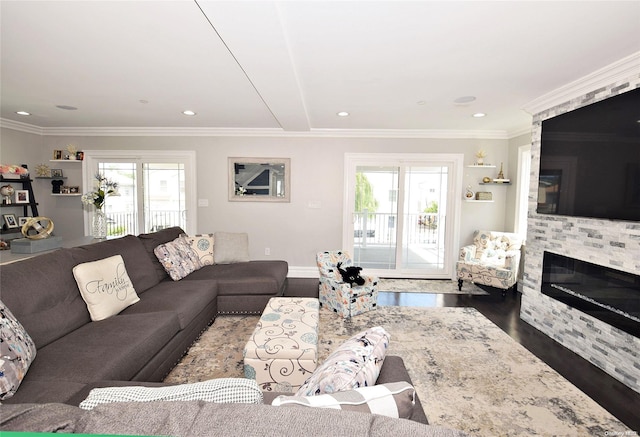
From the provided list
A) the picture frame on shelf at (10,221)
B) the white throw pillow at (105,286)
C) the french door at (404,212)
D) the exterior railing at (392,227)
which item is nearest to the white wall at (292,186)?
the french door at (404,212)

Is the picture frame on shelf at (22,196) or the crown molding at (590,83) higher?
the crown molding at (590,83)

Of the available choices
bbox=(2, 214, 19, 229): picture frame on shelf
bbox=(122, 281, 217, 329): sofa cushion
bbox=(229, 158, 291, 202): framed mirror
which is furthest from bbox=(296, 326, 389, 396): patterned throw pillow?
bbox=(2, 214, 19, 229): picture frame on shelf

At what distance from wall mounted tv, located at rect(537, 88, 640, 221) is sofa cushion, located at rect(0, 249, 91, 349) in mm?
4186

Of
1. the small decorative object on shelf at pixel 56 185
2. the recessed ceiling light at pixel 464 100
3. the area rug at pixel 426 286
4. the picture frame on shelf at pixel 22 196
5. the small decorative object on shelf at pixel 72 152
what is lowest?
the area rug at pixel 426 286

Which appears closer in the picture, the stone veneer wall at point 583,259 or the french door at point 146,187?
the stone veneer wall at point 583,259

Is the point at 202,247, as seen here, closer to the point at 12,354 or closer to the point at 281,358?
the point at 281,358

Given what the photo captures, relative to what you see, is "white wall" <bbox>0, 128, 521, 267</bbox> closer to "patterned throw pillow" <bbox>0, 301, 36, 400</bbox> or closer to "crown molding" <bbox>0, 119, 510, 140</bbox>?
"crown molding" <bbox>0, 119, 510, 140</bbox>

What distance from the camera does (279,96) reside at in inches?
125

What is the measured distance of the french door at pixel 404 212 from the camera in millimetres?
5113

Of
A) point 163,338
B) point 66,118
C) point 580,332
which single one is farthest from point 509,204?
point 66,118

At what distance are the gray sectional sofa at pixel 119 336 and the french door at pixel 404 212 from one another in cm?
231

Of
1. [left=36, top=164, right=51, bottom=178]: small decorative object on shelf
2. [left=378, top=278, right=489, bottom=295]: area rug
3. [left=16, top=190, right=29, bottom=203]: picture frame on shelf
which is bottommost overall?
[left=378, top=278, right=489, bottom=295]: area rug

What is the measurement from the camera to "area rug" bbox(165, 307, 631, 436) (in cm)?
190

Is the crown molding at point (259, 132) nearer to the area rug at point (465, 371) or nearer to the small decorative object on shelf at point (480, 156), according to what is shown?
the small decorative object on shelf at point (480, 156)
